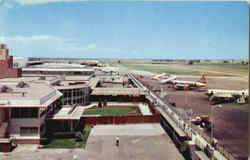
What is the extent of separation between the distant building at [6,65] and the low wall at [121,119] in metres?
9.77

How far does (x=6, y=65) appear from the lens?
69.1 feet

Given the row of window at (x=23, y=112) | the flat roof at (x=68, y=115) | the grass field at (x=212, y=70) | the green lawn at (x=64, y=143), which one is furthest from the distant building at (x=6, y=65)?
the grass field at (x=212, y=70)

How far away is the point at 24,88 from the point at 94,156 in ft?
24.9

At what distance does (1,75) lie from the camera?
20.8m

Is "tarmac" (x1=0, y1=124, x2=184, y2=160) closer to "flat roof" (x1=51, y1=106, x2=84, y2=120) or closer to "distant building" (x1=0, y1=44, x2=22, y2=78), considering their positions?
"flat roof" (x1=51, y1=106, x2=84, y2=120)

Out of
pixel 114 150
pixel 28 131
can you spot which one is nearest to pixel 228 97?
pixel 114 150

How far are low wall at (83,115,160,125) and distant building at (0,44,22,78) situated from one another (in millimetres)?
9773

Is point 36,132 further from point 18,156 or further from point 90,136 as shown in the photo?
point 90,136

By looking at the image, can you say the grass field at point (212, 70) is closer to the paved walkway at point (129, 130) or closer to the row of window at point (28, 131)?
the paved walkway at point (129, 130)

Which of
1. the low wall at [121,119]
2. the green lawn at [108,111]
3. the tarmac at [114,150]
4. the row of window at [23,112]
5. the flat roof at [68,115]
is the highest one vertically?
the row of window at [23,112]

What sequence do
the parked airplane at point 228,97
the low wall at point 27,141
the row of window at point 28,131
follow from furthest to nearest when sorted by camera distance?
the parked airplane at point 228,97 → the row of window at point 28,131 → the low wall at point 27,141

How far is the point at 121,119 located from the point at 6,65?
40.6 ft

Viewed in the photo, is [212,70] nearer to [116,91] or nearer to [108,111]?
[116,91]

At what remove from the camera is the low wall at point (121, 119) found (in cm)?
1625
